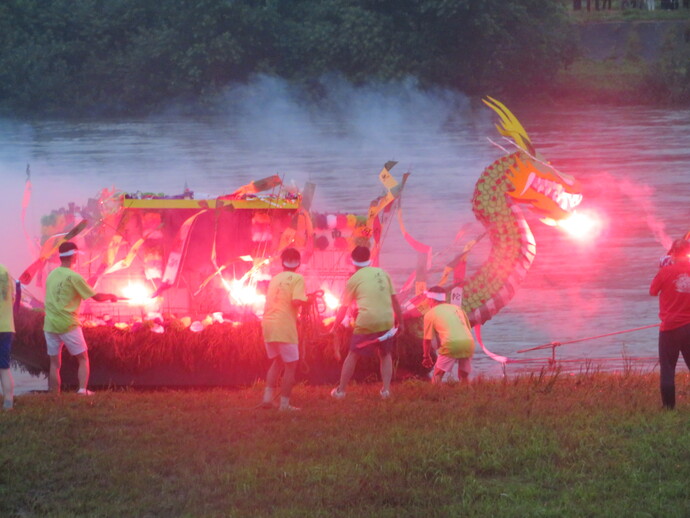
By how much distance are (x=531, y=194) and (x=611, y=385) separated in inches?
150

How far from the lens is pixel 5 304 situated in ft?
31.9

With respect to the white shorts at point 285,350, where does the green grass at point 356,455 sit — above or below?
below

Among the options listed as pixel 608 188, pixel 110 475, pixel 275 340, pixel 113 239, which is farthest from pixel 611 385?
pixel 608 188

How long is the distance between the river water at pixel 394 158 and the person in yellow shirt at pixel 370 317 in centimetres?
1214

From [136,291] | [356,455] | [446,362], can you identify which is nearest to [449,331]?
[446,362]

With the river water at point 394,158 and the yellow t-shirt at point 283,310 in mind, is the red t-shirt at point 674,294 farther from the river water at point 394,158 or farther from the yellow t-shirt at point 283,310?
the river water at point 394,158

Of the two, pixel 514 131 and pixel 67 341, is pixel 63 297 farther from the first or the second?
pixel 514 131

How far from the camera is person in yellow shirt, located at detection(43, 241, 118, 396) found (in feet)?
34.0

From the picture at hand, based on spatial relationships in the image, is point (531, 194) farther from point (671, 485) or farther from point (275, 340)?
point (671, 485)

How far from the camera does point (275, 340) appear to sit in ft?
31.9

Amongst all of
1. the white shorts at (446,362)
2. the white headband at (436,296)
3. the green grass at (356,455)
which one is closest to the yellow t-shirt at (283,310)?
the green grass at (356,455)

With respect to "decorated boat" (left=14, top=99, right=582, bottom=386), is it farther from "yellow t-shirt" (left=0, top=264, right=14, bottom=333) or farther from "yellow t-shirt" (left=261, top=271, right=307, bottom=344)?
"yellow t-shirt" (left=0, top=264, right=14, bottom=333)

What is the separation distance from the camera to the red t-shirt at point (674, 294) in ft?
30.8

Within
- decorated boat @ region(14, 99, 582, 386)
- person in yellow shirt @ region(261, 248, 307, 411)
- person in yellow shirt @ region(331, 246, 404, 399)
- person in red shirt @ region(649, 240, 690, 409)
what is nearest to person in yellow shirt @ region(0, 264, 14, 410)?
person in yellow shirt @ region(261, 248, 307, 411)
